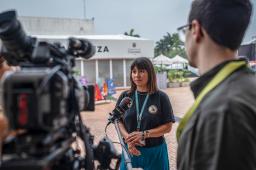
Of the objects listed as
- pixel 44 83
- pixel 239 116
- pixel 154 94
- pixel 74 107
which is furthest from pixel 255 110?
pixel 154 94

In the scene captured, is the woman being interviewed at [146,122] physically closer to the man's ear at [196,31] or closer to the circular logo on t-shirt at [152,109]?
the circular logo on t-shirt at [152,109]

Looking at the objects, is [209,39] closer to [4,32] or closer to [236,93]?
[236,93]

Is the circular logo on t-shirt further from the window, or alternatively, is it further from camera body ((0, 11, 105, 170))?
the window

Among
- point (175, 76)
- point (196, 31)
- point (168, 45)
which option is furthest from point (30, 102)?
point (168, 45)

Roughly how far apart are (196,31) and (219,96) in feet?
1.27

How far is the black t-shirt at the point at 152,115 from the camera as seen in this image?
3475 mm

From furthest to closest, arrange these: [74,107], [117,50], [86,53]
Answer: [117,50], [86,53], [74,107]

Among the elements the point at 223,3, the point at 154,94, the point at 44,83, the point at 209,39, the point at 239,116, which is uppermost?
the point at 223,3

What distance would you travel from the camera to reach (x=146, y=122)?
3.47 meters

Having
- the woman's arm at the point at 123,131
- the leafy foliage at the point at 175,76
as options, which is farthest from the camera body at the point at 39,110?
the leafy foliage at the point at 175,76

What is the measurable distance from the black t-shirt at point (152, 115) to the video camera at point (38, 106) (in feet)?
6.81

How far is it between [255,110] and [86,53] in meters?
0.82

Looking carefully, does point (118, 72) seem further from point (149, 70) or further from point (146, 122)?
point (146, 122)

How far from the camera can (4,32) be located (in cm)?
141
